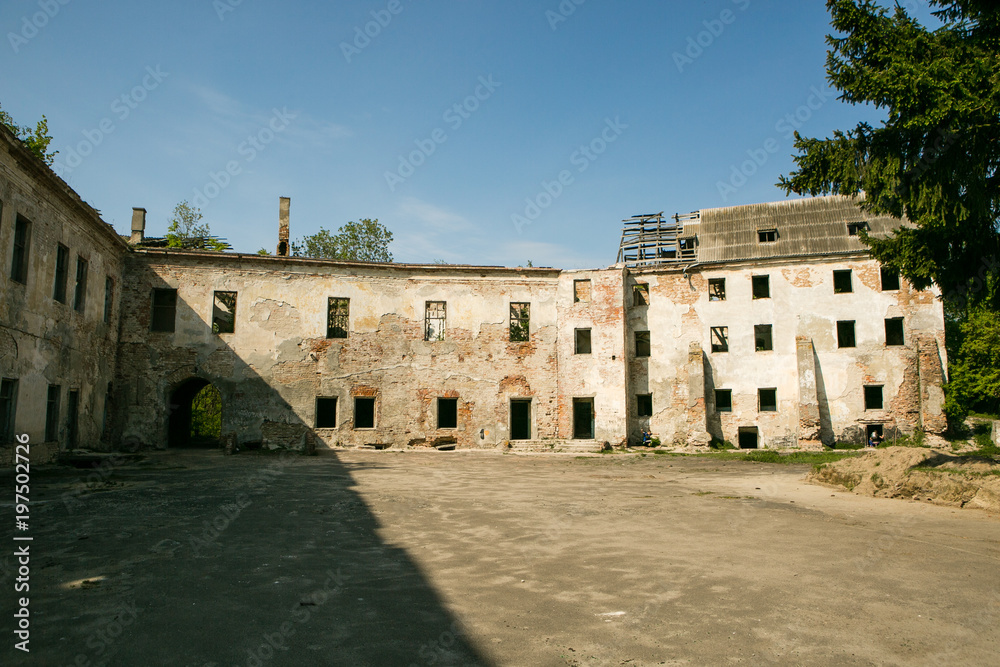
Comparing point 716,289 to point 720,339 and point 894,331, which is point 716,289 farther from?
point 894,331

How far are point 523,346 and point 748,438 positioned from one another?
36.8ft

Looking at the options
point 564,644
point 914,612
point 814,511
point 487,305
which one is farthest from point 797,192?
point 487,305

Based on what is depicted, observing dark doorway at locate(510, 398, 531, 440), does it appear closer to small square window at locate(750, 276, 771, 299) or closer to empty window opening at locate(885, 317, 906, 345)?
small square window at locate(750, 276, 771, 299)

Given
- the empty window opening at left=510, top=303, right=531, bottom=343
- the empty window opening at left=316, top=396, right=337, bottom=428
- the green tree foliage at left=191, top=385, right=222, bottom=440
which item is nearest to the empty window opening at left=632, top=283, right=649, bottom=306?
the empty window opening at left=510, top=303, right=531, bottom=343

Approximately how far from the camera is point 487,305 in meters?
26.4

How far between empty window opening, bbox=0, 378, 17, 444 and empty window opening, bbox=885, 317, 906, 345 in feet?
101

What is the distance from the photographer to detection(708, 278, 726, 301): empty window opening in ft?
92.5

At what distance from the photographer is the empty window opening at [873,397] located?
84.1 feet

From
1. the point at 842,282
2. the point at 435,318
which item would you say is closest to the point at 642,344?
the point at 842,282

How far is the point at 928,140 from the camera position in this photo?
11953 mm

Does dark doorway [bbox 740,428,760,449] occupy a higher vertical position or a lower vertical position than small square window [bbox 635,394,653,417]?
lower

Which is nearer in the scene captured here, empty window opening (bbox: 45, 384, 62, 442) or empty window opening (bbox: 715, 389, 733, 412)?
empty window opening (bbox: 45, 384, 62, 442)

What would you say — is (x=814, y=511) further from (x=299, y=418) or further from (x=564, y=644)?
(x=299, y=418)

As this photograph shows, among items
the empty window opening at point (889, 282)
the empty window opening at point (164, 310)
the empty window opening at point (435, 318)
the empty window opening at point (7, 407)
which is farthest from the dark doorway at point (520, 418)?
the empty window opening at point (7, 407)
